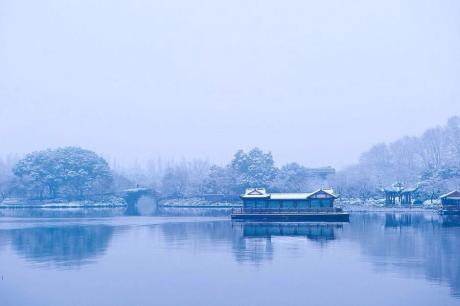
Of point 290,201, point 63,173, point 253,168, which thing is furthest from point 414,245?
point 63,173

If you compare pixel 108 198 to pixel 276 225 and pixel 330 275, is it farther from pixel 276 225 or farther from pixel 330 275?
pixel 330 275

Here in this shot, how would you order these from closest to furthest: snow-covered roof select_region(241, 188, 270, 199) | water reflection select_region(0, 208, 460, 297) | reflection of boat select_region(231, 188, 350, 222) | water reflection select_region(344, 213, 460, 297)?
water reflection select_region(344, 213, 460, 297), water reflection select_region(0, 208, 460, 297), reflection of boat select_region(231, 188, 350, 222), snow-covered roof select_region(241, 188, 270, 199)

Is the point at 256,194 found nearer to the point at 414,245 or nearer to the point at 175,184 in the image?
the point at 414,245

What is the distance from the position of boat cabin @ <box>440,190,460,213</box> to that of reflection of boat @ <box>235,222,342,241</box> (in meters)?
19.6

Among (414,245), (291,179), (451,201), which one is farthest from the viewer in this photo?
(291,179)

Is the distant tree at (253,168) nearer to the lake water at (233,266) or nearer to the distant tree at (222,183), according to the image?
the distant tree at (222,183)

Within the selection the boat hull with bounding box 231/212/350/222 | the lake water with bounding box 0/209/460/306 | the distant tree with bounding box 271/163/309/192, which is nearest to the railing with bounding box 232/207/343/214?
the boat hull with bounding box 231/212/350/222

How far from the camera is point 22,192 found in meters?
111

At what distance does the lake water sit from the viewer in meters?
25.0

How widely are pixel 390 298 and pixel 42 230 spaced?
131ft

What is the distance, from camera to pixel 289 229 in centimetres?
5531

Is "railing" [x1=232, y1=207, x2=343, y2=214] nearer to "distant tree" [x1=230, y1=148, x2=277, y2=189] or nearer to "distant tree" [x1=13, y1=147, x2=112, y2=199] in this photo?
"distant tree" [x1=230, y1=148, x2=277, y2=189]

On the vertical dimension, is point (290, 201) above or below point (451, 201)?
above

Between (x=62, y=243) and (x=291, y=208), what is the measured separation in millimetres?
29618
